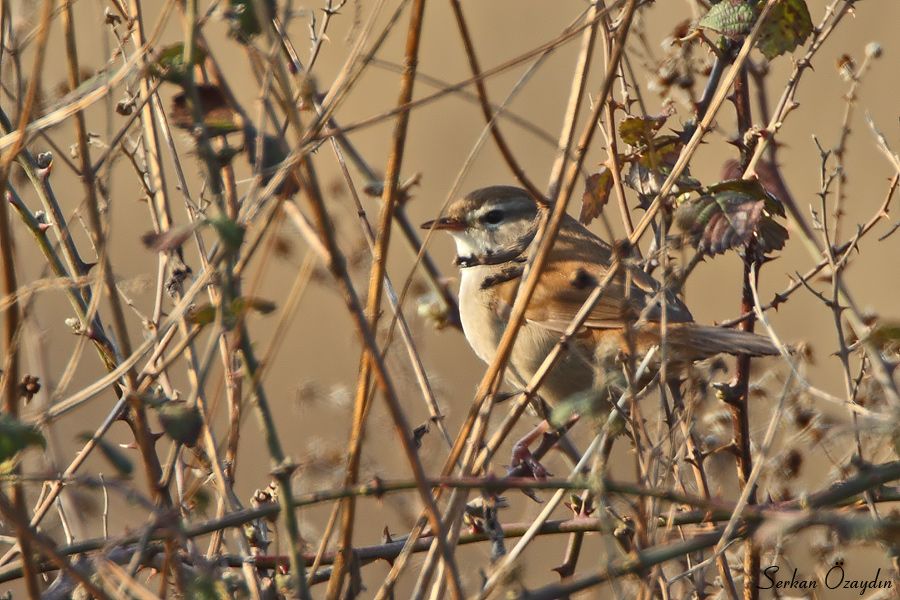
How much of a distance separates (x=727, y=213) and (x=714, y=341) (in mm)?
761

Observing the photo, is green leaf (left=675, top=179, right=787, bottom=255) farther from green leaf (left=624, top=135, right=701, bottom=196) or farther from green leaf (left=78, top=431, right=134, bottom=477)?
green leaf (left=78, top=431, right=134, bottom=477)

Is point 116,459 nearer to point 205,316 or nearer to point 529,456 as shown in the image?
point 205,316

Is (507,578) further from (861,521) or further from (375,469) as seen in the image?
(375,469)

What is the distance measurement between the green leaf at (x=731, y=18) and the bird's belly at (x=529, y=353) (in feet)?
5.69

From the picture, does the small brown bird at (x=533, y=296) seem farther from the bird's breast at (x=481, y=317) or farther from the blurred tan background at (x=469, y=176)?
the blurred tan background at (x=469, y=176)

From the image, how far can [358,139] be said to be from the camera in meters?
8.51

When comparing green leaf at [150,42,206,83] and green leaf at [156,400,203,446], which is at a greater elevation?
green leaf at [150,42,206,83]

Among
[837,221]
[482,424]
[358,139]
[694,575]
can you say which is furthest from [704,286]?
[482,424]

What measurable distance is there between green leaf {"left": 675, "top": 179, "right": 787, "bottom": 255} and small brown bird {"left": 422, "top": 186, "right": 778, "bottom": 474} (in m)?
0.88

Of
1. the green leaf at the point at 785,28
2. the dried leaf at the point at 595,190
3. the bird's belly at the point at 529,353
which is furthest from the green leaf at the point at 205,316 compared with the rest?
the bird's belly at the point at 529,353

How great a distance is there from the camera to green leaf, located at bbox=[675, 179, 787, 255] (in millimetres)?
2596

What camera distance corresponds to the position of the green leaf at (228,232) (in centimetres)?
157

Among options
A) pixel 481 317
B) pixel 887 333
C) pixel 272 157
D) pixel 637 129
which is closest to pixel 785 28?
pixel 637 129

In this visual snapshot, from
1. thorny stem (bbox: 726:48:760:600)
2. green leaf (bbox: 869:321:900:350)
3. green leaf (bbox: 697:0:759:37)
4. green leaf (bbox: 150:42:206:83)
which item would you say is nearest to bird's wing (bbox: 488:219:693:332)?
thorny stem (bbox: 726:48:760:600)
